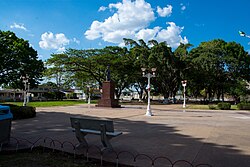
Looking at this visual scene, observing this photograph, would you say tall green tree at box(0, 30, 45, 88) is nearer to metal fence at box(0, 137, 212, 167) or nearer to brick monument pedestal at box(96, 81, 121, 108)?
brick monument pedestal at box(96, 81, 121, 108)

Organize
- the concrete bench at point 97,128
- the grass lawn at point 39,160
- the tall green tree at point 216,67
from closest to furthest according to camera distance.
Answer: the grass lawn at point 39,160
the concrete bench at point 97,128
the tall green tree at point 216,67

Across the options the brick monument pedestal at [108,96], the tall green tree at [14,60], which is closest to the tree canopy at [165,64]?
the tall green tree at [14,60]

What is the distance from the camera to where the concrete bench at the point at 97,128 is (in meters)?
5.46

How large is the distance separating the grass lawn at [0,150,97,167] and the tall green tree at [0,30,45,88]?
116ft

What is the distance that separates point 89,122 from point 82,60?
3352 centimetres

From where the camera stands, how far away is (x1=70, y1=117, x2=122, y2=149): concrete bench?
5455 mm

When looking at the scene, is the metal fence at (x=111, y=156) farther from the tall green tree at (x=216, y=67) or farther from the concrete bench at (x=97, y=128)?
the tall green tree at (x=216, y=67)

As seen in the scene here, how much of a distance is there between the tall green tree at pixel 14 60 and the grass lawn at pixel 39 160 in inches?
1395

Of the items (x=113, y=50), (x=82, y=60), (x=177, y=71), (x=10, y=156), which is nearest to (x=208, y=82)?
(x=177, y=71)

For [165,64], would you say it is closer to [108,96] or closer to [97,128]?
[108,96]

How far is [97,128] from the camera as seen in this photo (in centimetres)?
573

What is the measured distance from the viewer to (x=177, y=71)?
1779 inches

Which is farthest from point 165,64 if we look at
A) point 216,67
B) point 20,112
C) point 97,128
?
point 97,128

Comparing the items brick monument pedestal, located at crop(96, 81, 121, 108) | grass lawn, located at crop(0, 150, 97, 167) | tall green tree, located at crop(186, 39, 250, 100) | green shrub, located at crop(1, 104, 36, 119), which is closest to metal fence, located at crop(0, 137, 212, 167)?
grass lawn, located at crop(0, 150, 97, 167)
